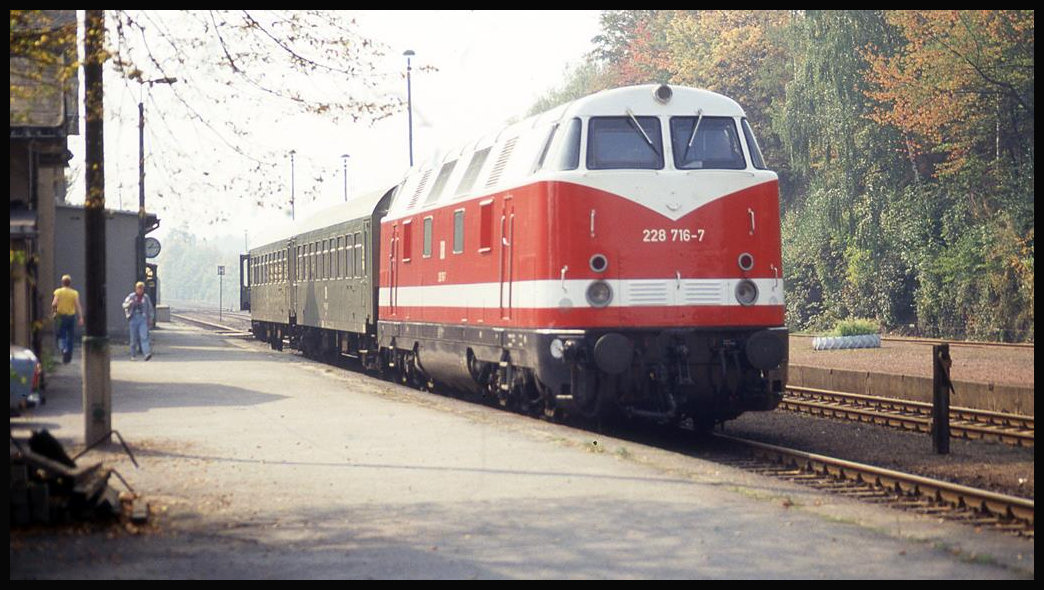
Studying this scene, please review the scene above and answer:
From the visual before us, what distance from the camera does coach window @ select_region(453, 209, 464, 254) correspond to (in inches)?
696

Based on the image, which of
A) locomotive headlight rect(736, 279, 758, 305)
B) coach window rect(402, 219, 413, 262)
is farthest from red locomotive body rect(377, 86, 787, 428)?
coach window rect(402, 219, 413, 262)

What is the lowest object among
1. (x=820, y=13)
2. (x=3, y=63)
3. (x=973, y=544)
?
(x=973, y=544)

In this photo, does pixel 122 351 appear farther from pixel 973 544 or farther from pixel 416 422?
pixel 973 544

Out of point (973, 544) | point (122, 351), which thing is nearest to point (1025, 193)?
point (122, 351)

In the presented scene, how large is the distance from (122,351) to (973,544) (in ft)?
83.1

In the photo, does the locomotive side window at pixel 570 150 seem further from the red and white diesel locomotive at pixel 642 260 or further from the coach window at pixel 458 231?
the coach window at pixel 458 231

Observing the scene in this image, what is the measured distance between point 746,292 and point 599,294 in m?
1.70

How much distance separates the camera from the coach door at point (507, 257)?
1562 cm

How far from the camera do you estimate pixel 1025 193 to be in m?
39.6

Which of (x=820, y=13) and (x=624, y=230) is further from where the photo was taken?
(x=820, y=13)

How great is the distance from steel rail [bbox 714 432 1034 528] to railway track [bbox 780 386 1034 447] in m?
3.39

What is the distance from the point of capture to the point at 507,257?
15.8 metres

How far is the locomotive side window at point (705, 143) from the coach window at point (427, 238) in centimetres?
533

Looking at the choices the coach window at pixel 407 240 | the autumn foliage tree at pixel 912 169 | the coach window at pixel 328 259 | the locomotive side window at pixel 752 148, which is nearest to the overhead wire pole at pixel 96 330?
the locomotive side window at pixel 752 148
